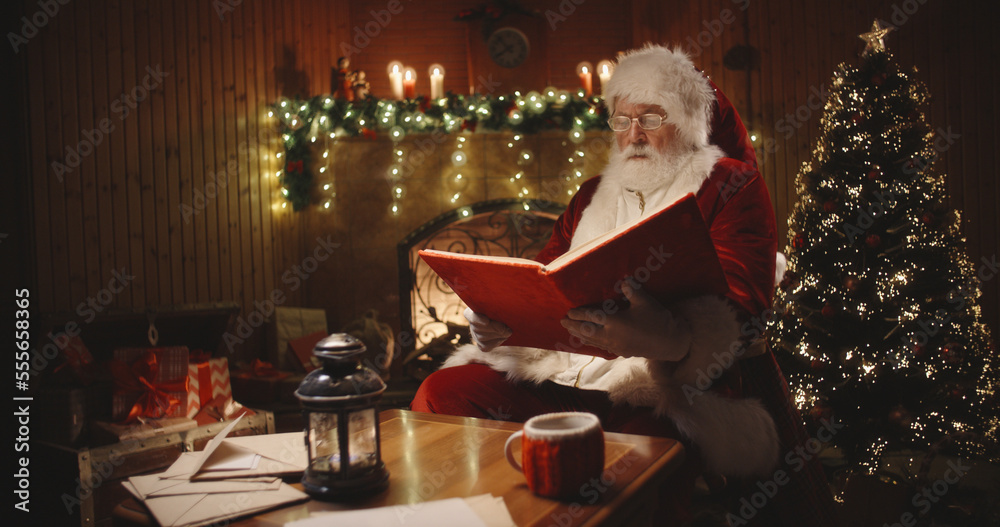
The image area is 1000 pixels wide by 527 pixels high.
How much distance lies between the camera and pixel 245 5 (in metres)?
3.89

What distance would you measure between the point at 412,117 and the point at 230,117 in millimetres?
1085

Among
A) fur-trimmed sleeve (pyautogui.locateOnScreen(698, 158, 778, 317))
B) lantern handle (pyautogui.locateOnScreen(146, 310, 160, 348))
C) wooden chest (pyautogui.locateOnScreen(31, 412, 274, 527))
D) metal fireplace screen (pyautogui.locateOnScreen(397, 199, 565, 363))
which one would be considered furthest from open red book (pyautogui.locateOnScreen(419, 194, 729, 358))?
metal fireplace screen (pyautogui.locateOnScreen(397, 199, 565, 363))

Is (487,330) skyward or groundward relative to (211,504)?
skyward

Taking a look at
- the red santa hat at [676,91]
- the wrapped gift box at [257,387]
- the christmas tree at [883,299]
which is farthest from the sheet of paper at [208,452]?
the christmas tree at [883,299]

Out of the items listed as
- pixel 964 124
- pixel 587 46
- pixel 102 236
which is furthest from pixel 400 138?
pixel 964 124

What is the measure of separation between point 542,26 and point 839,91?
2.81m

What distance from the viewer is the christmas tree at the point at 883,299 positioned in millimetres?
2551

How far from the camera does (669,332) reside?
123 centimetres

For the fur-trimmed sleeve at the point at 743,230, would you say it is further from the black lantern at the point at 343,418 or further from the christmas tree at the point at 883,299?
the christmas tree at the point at 883,299

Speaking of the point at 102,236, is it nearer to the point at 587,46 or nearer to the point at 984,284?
the point at 587,46

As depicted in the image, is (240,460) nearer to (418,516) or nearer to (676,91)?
(418,516)

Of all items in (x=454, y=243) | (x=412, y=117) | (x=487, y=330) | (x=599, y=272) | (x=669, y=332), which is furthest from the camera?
(x=454, y=243)

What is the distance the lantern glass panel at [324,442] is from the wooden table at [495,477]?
0.06 meters

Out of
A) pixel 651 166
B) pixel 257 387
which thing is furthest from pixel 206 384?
pixel 651 166
